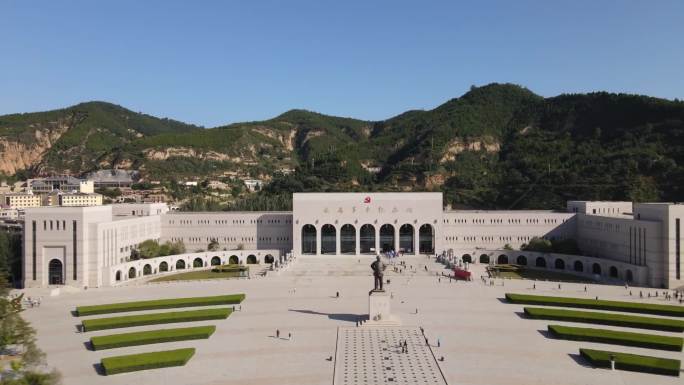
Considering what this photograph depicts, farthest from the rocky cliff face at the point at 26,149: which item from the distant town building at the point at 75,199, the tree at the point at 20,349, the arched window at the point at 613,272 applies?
the arched window at the point at 613,272

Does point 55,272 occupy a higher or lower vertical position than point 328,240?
lower

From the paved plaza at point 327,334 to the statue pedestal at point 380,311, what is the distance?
3.62ft

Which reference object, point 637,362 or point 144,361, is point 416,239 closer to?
point 637,362

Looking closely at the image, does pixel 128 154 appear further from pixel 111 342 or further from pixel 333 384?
pixel 333 384

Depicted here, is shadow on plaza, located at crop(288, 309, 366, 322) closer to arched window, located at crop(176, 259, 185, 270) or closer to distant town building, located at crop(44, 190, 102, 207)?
arched window, located at crop(176, 259, 185, 270)

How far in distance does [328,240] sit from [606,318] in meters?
39.9

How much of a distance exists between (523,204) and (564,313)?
65053mm

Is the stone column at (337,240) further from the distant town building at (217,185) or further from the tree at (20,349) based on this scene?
the distant town building at (217,185)

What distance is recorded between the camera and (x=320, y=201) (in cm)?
6750

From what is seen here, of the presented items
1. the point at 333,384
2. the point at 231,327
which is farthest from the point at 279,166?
the point at 333,384

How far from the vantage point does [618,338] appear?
97.2 feet

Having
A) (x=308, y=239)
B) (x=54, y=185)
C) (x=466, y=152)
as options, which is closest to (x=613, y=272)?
(x=308, y=239)

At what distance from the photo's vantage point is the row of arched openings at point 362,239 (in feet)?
225

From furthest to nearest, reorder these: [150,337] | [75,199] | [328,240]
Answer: [75,199] < [328,240] < [150,337]
